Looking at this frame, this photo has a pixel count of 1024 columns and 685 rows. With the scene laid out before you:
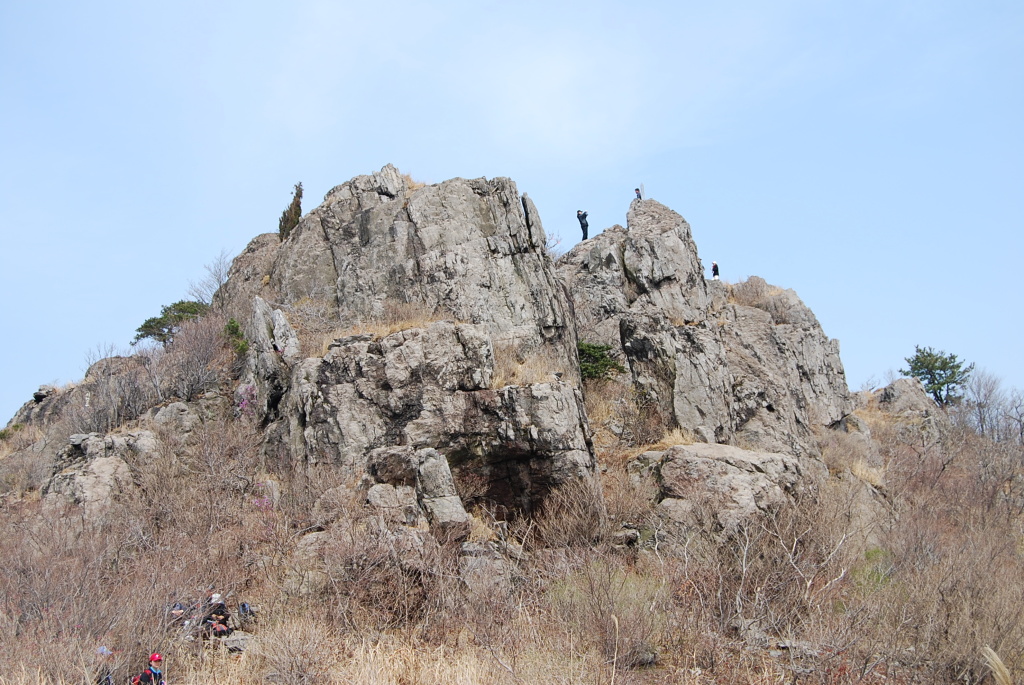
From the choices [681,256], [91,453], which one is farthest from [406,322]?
[681,256]

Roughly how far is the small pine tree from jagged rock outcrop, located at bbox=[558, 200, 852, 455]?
9.69 meters

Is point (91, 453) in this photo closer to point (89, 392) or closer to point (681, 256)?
point (89, 392)

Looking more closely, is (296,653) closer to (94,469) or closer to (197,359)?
(94,469)

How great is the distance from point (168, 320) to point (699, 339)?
23.4 meters

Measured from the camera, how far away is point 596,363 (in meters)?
23.2

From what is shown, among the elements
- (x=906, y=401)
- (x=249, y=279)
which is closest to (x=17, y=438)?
(x=249, y=279)

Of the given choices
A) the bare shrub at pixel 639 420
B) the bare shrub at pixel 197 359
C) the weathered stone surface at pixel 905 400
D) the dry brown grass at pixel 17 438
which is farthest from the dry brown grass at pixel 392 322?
the weathered stone surface at pixel 905 400

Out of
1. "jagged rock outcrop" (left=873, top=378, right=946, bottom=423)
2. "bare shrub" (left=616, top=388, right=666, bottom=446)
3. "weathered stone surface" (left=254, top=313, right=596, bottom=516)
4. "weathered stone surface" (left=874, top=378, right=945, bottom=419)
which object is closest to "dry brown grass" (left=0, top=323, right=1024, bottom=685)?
"weathered stone surface" (left=254, top=313, right=596, bottom=516)

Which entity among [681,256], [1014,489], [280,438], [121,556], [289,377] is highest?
[681,256]

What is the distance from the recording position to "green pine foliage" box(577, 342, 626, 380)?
2305 cm

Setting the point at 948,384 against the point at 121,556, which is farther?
the point at 948,384

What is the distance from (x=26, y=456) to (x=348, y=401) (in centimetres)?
987

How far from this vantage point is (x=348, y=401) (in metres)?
17.3

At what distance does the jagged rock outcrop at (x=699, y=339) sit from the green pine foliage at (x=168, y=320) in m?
16.4
